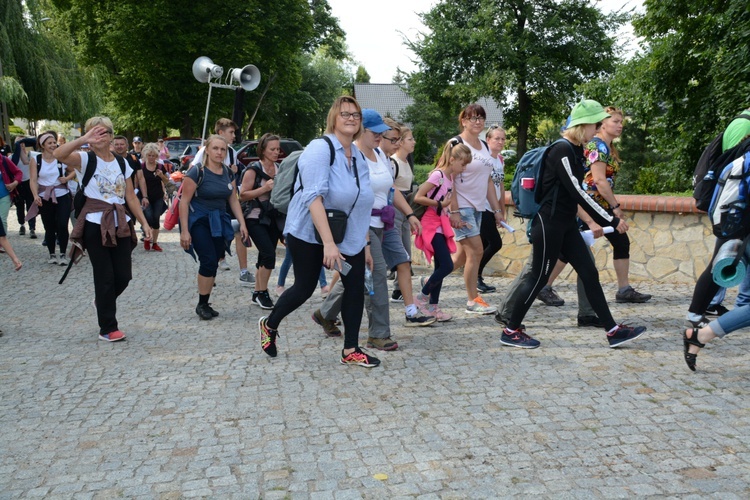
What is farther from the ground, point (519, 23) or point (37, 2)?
point (519, 23)

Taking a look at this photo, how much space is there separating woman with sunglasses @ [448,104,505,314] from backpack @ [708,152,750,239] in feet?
7.82

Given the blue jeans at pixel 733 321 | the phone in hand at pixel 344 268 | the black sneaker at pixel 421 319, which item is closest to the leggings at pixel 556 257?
the blue jeans at pixel 733 321

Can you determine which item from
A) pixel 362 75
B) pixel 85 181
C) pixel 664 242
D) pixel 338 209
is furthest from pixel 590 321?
pixel 362 75

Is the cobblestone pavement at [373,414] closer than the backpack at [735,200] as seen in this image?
Yes

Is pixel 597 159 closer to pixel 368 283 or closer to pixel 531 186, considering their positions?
pixel 531 186

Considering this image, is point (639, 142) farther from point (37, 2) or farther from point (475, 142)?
point (37, 2)

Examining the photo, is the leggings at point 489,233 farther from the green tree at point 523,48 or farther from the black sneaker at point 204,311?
the green tree at point 523,48

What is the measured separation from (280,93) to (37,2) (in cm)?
2199

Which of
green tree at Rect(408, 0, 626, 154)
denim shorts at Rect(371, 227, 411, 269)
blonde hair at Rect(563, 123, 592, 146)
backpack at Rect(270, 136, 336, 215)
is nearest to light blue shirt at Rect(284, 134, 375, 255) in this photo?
backpack at Rect(270, 136, 336, 215)

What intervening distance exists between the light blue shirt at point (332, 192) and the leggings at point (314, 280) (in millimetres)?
73

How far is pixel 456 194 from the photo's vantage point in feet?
23.5

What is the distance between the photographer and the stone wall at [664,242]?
27.5ft

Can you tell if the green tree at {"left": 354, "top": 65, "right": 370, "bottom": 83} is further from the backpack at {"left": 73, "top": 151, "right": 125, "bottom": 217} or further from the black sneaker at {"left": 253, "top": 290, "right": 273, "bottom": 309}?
the backpack at {"left": 73, "top": 151, "right": 125, "bottom": 217}

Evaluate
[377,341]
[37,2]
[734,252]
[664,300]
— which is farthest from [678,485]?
[37,2]
